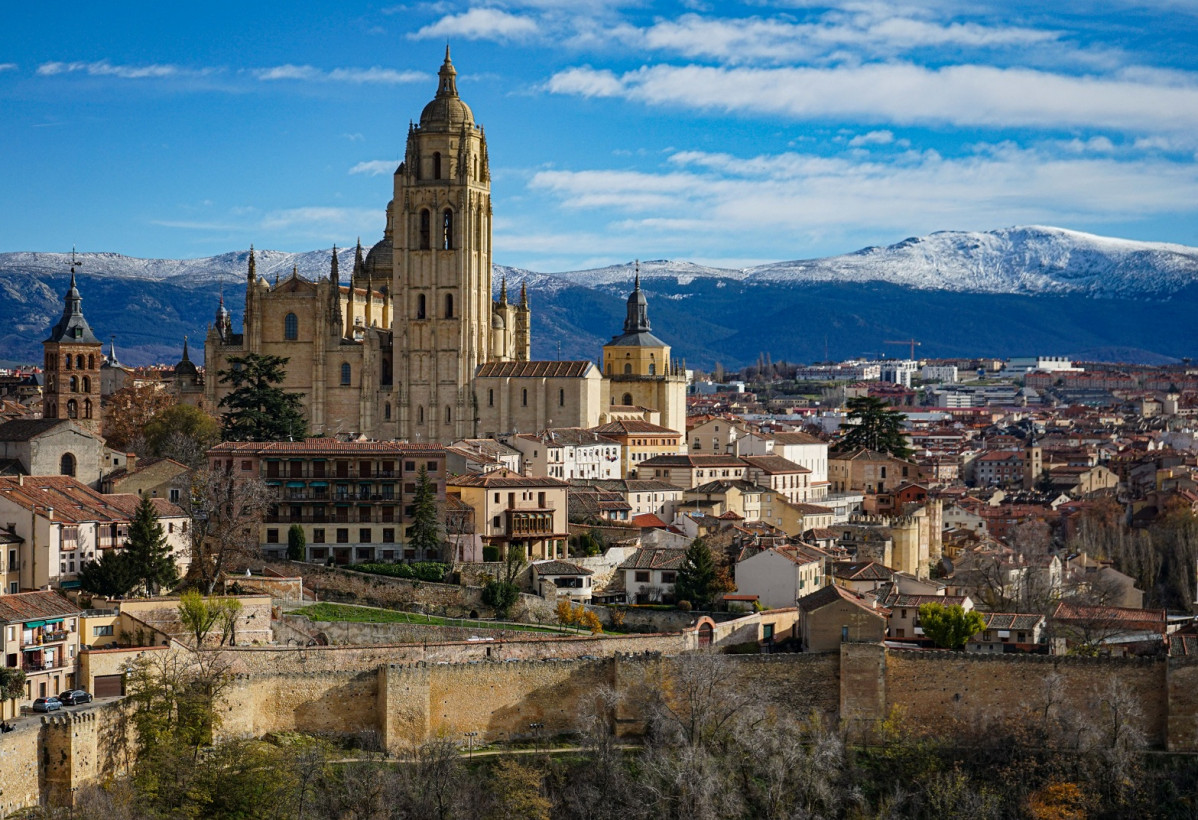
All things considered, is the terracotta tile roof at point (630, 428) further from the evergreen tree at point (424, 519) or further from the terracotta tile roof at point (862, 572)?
the evergreen tree at point (424, 519)

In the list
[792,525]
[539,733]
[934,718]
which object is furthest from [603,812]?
[792,525]

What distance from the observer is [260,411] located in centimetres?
A: 6756

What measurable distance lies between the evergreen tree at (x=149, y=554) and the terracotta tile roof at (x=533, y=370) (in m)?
34.7

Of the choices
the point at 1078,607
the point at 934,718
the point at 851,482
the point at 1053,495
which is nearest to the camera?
the point at 934,718

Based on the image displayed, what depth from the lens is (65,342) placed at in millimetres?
65625

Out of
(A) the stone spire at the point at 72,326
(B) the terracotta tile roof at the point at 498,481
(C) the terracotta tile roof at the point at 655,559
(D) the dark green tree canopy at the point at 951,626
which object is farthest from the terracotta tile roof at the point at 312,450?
(D) the dark green tree canopy at the point at 951,626

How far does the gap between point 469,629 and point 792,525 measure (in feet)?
67.3

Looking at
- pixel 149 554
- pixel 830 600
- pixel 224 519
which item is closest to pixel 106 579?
pixel 149 554

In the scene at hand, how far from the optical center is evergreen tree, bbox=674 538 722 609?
5306cm

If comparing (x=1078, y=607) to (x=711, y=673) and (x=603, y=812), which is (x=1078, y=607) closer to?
(x=711, y=673)

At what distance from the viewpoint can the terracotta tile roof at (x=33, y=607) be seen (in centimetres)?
3950

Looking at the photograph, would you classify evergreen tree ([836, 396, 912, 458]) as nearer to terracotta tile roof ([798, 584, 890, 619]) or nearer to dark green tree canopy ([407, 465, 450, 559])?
dark green tree canopy ([407, 465, 450, 559])

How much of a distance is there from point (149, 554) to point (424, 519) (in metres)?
9.84

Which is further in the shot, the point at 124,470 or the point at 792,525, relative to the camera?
the point at 792,525
